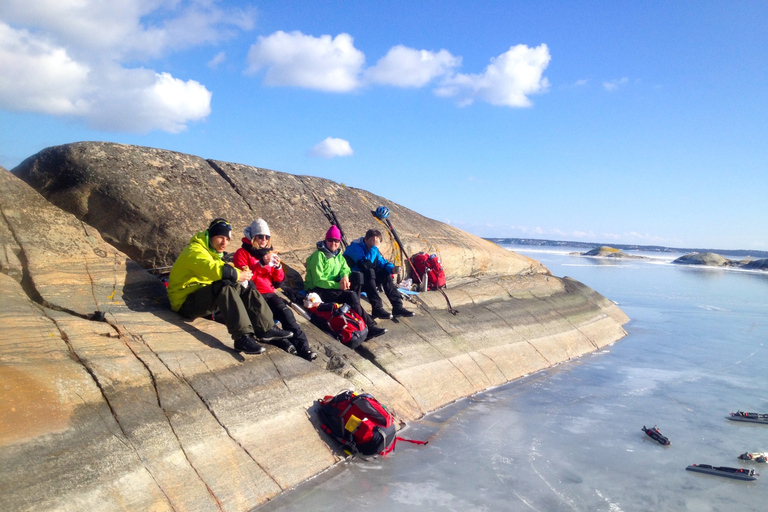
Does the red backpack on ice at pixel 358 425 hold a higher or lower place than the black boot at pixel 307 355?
lower

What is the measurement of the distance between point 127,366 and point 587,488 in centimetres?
449

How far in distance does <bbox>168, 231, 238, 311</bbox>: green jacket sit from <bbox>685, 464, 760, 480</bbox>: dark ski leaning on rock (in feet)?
17.8

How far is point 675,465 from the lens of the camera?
18.1 ft

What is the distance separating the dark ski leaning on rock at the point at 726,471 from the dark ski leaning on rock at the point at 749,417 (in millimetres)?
Result: 1886

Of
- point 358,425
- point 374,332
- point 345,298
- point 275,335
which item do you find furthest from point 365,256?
point 358,425

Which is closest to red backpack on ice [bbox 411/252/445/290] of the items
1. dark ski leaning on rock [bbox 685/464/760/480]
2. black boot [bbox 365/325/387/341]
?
black boot [bbox 365/325/387/341]

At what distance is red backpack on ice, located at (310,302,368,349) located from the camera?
6.80m

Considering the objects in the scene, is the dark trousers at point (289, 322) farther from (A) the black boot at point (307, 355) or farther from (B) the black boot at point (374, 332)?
(B) the black boot at point (374, 332)

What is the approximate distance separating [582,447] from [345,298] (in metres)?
3.59

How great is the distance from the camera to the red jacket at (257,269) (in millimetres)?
6203

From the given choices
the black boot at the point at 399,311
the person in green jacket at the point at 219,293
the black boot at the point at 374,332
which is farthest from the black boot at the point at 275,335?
the black boot at the point at 399,311

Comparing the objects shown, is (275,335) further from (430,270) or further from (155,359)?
(430,270)

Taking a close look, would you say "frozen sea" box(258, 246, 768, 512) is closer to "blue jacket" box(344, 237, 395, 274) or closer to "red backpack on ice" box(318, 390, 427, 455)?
"red backpack on ice" box(318, 390, 427, 455)

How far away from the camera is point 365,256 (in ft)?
26.2
